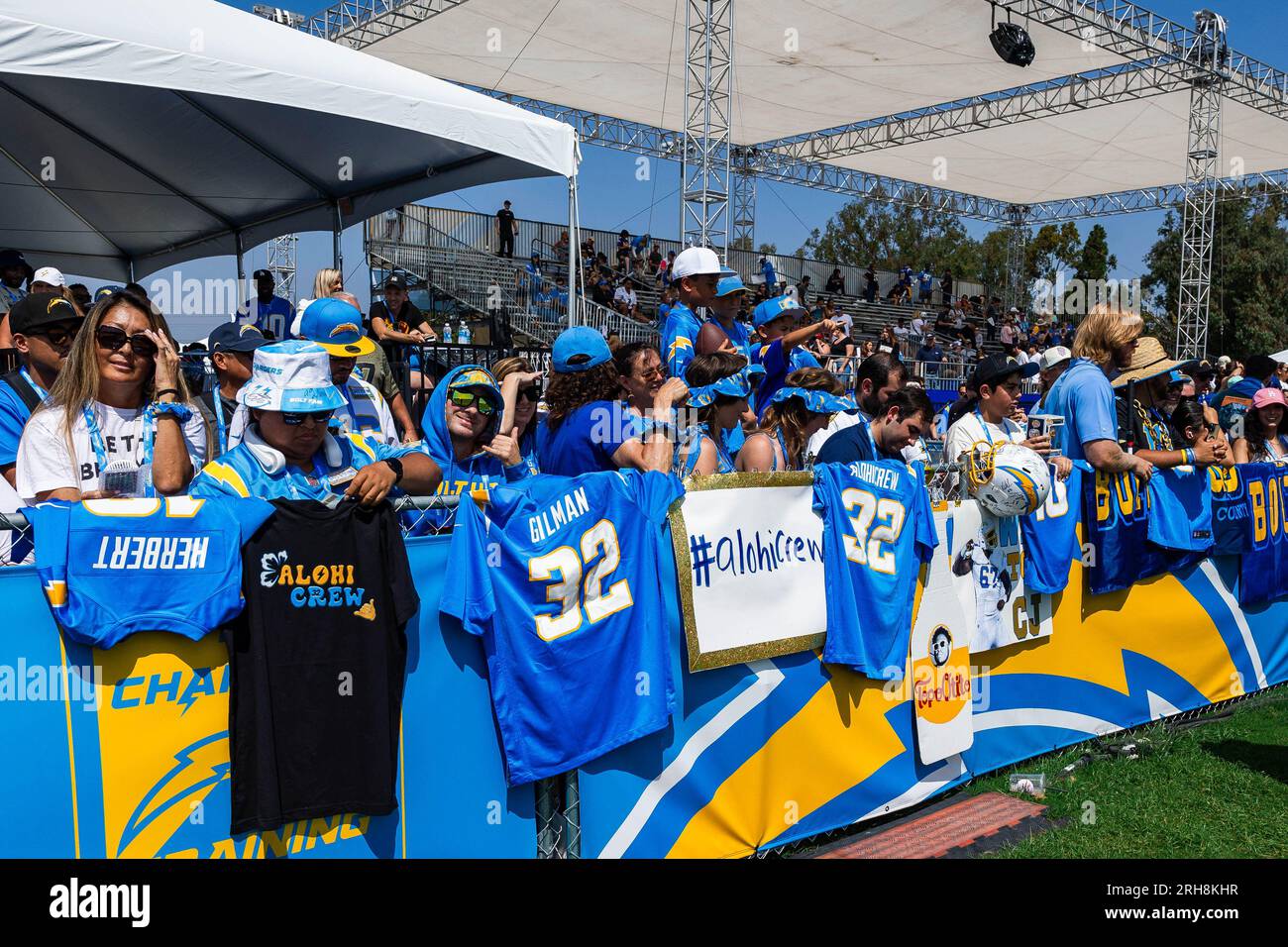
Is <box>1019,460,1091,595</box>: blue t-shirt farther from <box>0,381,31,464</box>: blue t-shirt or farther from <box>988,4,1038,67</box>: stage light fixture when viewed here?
<box>988,4,1038,67</box>: stage light fixture

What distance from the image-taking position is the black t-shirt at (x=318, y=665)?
109 inches

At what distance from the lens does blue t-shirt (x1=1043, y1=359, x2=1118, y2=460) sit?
5.04m

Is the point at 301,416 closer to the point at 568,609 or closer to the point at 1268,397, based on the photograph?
the point at 568,609

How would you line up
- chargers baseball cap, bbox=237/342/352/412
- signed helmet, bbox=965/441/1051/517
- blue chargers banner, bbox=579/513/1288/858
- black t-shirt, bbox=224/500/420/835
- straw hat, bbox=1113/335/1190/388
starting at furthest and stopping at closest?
straw hat, bbox=1113/335/1190/388 < signed helmet, bbox=965/441/1051/517 < blue chargers banner, bbox=579/513/1288/858 < chargers baseball cap, bbox=237/342/352/412 < black t-shirt, bbox=224/500/420/835

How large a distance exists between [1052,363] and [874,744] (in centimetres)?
359

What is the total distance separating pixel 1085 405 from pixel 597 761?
3325 millimetres

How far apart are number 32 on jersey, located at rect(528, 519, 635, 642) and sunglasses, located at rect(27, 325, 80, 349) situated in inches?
78.8

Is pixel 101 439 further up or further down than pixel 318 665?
further up

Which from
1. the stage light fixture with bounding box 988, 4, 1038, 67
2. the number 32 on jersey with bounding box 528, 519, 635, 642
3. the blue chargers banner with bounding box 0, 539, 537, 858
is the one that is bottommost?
the blue chargers banner with bounding box 0, 539, 537, 858

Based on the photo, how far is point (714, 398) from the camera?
13.9 feet

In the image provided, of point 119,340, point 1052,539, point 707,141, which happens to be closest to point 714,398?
point 1052,539

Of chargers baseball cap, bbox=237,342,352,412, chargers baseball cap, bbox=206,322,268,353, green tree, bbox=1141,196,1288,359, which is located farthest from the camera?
green tree, bbox=1141,196,1288,359

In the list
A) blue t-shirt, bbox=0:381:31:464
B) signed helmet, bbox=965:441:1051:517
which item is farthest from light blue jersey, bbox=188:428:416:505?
signed helmet, bbox=965:441:1051:517
